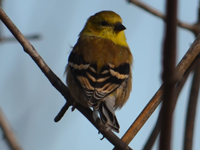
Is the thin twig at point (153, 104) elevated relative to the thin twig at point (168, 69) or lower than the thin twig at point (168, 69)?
lower

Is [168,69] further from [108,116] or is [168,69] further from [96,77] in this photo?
[96,77]

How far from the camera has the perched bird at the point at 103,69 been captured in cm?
331

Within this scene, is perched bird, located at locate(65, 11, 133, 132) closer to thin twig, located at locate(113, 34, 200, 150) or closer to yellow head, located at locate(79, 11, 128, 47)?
yellow head, located at locate(79, 11, 128, 47)

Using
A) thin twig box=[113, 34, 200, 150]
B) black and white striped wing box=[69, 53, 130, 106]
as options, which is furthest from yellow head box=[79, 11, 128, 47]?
thin twig box=[113, 34, 200, 150]

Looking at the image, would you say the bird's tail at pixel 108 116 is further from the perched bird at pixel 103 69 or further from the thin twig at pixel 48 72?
the thin twig at pixel 48 72

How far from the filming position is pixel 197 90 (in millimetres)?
2686

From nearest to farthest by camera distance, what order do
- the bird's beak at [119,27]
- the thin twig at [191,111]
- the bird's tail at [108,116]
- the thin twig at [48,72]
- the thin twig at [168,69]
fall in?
1. the thin twig at [168,69]
2. the thin twig at [191,111]
3. the thin twig at [48,72]
4. the bird's tail at [108,116]
5. the bird's beak at [119,27]

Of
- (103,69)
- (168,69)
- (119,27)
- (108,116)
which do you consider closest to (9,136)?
(108,116)

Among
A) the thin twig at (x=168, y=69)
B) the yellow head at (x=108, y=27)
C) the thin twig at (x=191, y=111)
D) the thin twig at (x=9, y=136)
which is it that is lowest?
the thin twig at (x=191, y=111)

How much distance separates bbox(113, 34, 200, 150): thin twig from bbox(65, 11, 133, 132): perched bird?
417mm

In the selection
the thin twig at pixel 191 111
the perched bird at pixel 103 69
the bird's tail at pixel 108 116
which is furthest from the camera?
the perched bird at pixel 103 69

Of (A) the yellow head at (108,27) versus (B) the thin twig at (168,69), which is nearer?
(B) the thin twig at (168,69)

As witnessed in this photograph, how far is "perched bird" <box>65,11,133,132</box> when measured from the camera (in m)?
3.31

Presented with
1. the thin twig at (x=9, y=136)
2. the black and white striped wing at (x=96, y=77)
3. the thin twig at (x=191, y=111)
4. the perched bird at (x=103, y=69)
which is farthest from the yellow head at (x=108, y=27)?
the thin twig at (x=9, y=136)
